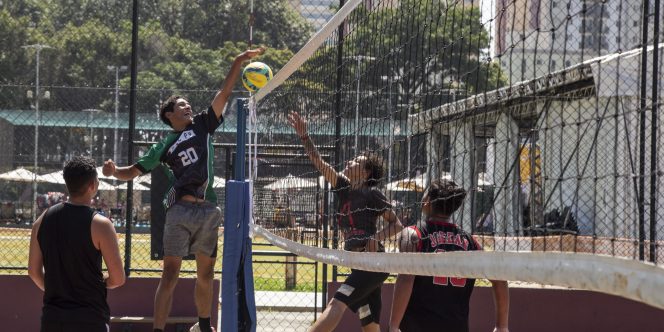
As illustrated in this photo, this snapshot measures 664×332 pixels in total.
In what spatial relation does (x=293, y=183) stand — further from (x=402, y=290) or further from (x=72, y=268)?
(x=72, y=268)

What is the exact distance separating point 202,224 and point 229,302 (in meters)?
0.91

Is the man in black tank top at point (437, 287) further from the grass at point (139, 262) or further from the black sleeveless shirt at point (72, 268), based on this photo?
the grass at point (139, 262)

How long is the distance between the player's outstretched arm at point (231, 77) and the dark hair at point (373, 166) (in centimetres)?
124

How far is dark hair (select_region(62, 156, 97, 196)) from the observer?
562 centimetres

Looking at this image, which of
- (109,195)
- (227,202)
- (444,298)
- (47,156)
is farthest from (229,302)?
(109,195)

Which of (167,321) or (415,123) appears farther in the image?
(167,321)

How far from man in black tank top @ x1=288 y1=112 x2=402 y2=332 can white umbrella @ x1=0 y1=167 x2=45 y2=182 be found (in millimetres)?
7129

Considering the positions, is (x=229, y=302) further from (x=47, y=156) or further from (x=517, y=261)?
(x=47, y=156)

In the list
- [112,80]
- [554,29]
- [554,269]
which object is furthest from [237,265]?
[112,80]

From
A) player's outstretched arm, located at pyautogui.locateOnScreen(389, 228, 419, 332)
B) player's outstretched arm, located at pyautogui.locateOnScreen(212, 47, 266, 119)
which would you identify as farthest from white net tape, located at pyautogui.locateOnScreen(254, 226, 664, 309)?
player's outstretched arm, located at pyautogui.locateOnScreen(212, 47, 266, 119)

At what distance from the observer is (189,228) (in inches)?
325

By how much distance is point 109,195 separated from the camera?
20000 millimetres

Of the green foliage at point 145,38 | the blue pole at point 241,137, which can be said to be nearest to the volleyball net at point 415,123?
the blue pole at point 241,137

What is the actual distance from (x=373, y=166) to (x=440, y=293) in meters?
1.73
